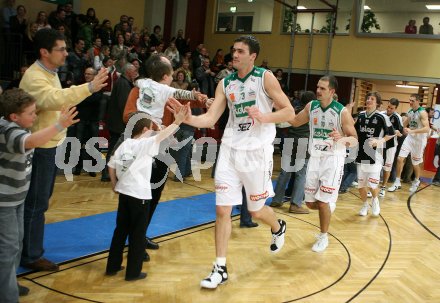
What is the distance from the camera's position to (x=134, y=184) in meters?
3.86

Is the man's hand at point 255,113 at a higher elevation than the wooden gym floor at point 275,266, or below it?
A: higher

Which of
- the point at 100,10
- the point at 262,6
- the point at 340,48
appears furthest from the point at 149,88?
the point at 262,6

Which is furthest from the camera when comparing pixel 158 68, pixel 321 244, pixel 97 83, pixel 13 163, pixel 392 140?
pixel 392 140

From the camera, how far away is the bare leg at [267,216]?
4410mm

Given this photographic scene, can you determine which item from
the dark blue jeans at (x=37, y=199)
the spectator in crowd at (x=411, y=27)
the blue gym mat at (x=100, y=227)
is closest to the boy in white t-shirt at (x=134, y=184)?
the dark blue jeans at (x=37, y=199)

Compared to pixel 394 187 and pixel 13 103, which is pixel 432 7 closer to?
pixel 394 187

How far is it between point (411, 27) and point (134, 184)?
556 inches

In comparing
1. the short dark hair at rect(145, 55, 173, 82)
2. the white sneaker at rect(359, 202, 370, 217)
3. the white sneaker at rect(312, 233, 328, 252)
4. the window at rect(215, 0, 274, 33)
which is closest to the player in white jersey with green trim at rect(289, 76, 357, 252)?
the white sneaker at rect(312, 233, 328, 252)

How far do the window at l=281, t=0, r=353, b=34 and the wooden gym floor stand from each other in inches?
423

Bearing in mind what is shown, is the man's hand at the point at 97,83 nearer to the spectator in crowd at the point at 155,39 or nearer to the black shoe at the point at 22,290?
the black shoe at the point at 22,290

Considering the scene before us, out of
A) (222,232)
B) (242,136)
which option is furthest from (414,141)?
(222,232)

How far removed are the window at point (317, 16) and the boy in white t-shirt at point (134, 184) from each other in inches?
513

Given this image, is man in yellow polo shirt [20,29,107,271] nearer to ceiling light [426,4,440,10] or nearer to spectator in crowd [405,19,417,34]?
spectator in crowd [405,19,417,34]

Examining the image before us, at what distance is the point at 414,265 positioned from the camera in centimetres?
507
